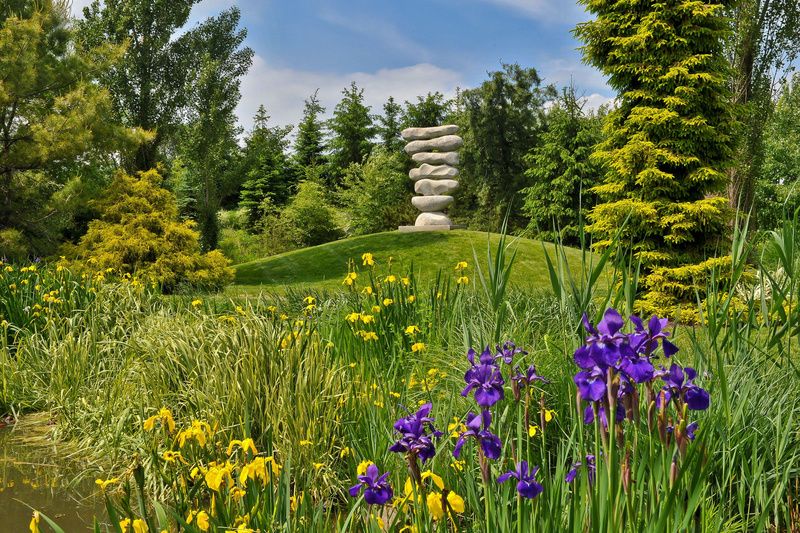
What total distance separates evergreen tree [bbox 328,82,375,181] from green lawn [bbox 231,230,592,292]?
1325cm

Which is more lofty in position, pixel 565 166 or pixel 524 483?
pixel 565 166

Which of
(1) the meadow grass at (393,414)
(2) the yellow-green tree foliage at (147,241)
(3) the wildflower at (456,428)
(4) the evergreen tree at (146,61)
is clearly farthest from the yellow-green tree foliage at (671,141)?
(4) the evergreen tree at (146,61)

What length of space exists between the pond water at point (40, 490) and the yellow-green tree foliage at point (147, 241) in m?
6.94

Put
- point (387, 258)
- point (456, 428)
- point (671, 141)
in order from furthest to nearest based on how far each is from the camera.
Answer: point (387, 258) < point (671, 141) < point (456, 428)

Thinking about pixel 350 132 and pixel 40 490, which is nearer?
pixel 40 490

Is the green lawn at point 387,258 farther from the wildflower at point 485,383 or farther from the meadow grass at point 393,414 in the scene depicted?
the wildflower at point 485,383

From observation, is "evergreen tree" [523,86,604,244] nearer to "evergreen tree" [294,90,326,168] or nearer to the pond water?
"evergreen tree" [294,90,326,168]

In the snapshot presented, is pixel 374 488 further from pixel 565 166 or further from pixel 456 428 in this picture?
pixel 565 166

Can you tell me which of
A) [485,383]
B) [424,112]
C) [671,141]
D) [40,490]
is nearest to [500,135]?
[424,112]

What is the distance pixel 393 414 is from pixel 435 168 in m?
14.7

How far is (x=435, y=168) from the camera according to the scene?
17359mm

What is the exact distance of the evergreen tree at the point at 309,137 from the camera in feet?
103

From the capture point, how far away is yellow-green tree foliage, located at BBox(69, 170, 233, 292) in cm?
1150

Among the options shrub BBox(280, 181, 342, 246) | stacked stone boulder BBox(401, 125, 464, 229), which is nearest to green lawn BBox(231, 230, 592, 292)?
stacked stone boulder BBox(401, 125, 464, 229)
